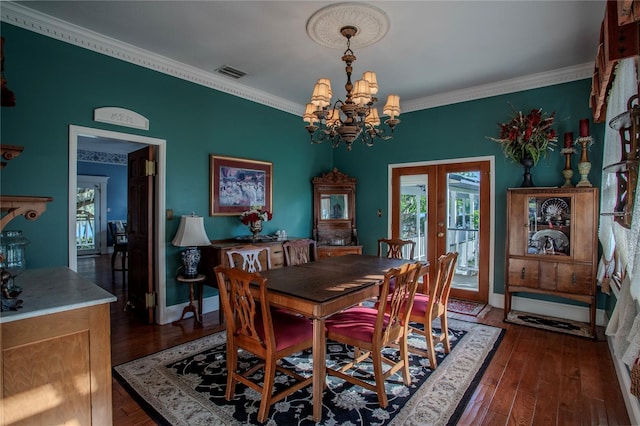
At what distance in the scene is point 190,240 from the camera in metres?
3.60

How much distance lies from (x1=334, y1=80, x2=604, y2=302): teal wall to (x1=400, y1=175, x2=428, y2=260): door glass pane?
29 cm

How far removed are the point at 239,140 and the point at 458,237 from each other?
3412mm

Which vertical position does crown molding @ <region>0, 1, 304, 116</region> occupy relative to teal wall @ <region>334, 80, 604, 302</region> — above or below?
above

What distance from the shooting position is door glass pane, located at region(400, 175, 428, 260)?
5.07 metres

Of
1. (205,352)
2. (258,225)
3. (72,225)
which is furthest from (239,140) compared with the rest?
(205,352)

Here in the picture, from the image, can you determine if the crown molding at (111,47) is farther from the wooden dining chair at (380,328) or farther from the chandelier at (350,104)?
the wooden dining chair at (380,328)

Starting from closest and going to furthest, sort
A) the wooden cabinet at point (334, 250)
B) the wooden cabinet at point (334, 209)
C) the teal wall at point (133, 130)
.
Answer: the teal wall at point (133, 130)
the wooden cabinet at point (334, 250)
the wooden cabinet at point (334, 209)

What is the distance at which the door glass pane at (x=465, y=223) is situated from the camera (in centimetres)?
464

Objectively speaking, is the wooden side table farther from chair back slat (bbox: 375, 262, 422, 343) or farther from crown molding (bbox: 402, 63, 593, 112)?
crown molding (bbox: 402, 63, 593, 112)

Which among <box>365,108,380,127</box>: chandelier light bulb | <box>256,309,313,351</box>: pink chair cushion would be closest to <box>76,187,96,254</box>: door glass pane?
<box>256,309,313,351</box>: pink chair cushion

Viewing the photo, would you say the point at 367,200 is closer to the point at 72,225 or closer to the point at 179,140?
the point at 179,140

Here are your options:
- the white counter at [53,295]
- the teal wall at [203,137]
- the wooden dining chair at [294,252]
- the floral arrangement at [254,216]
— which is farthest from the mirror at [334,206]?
the white counter at [53,295]

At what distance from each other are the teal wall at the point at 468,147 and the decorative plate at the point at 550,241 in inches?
22.9

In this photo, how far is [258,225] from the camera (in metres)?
4.33
